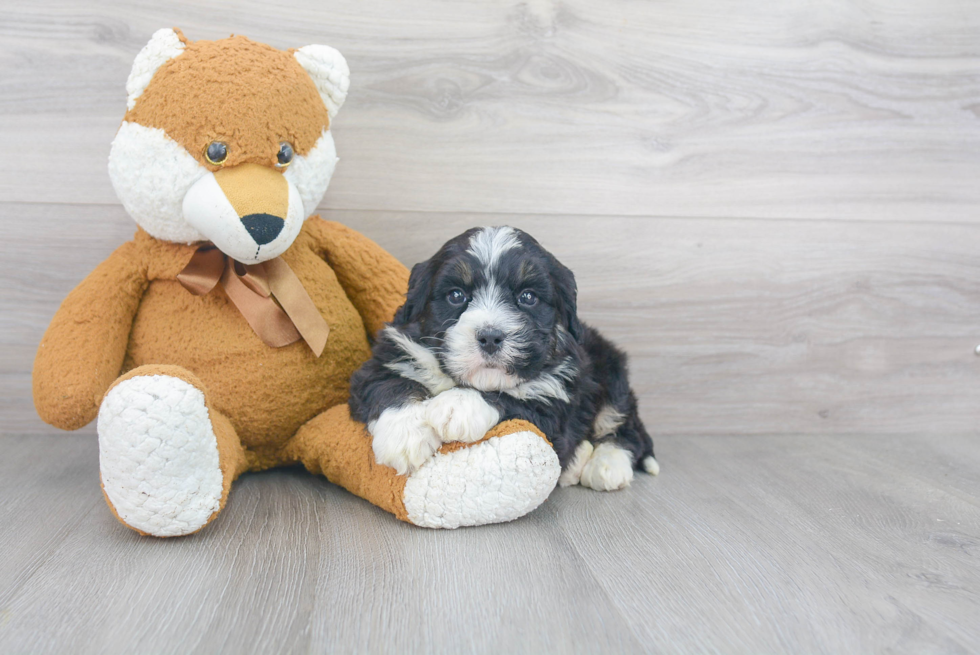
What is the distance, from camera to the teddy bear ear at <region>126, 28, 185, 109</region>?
153 cm

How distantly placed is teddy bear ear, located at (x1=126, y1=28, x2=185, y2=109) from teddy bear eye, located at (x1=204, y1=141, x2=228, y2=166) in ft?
0.71

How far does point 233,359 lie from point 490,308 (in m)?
0.65

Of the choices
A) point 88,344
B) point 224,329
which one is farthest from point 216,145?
point 88,344

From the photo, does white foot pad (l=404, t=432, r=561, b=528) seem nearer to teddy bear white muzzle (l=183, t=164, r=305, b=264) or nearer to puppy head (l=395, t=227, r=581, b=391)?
puppy head (l=395, t=227, r=581, b=391)

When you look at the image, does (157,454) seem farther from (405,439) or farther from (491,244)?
(491,244)

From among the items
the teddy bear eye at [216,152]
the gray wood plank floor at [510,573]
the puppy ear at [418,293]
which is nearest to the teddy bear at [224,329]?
the teddy bear eye at [216,152]

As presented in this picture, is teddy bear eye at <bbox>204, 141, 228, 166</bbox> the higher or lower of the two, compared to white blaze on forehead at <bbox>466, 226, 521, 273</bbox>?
higher

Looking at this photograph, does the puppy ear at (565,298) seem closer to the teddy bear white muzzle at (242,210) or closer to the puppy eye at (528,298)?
the puppy eye at (528,298)

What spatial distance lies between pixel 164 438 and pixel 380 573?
0.47 meters

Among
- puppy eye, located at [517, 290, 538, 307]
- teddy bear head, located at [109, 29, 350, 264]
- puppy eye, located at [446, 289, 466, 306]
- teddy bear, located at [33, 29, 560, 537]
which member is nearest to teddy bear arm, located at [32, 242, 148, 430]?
Answer: teddy bear, located at [33, 29, 560, 537]

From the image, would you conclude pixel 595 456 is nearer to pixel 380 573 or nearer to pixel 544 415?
pixel 544 415

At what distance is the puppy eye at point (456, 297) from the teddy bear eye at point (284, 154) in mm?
482

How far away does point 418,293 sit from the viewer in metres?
1.58

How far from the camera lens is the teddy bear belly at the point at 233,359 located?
65.3 inches
